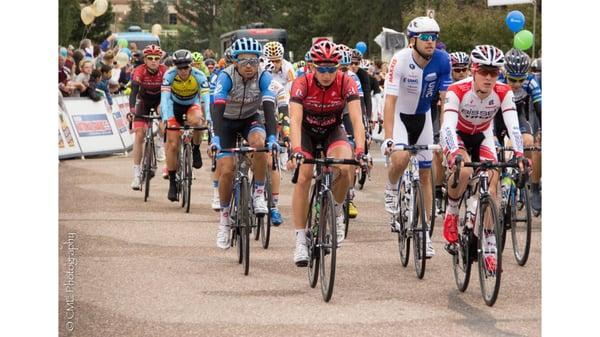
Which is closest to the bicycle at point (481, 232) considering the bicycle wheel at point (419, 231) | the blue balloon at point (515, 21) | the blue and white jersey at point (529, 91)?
the bicycle wheel at point (419, 231)

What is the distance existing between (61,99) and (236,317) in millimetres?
16491

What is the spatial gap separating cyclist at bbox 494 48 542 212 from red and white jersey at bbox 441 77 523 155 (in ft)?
5.61

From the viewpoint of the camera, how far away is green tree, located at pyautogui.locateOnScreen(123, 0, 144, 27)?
561 ft

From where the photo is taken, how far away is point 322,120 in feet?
36.6

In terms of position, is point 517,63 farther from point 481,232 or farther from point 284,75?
point 284,75

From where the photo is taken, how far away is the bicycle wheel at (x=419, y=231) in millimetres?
11172

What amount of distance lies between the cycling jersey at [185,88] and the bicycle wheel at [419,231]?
17.2 feet

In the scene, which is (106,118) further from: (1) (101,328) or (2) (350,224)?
(1) (101,328)

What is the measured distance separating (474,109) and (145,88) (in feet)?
25.3

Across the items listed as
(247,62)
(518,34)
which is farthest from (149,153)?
(518,34)

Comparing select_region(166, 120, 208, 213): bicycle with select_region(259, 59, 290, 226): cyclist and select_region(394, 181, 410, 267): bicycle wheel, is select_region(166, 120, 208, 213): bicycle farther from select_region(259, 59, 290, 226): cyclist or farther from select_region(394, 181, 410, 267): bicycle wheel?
select_region(394, 181, 410, 267): bicycle wheel

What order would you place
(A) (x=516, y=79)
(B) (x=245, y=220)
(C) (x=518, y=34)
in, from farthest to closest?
(C) (x=518, y=34), (A) (x=516, y=79), (B) (x=245, y=220)

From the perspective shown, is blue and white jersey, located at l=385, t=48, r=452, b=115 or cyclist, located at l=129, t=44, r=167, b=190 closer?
blue and white jersey, located at l=385, t=48, r=452, b=115

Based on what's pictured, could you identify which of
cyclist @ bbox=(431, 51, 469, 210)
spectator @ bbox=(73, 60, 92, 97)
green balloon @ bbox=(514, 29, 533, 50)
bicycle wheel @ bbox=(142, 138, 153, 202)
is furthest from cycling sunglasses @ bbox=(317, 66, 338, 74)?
spectator @ bbox=(73, 60, 92, 97)
